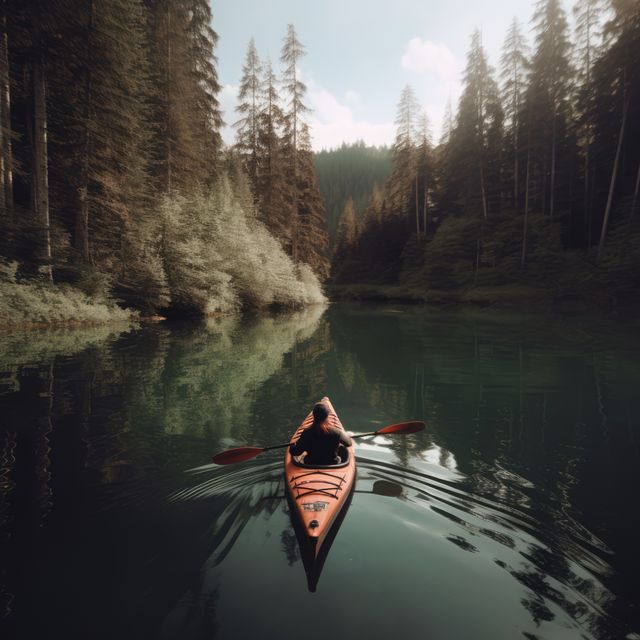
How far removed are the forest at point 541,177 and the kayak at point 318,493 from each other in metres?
25.5

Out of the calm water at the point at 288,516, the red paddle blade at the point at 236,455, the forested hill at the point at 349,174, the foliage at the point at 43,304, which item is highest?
the forested hill at the point at 349,174

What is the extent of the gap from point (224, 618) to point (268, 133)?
3457cm

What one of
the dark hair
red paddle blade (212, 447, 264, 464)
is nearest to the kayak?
the dark hair

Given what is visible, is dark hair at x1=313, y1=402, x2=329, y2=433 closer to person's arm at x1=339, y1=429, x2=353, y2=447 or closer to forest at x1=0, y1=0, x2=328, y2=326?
person's arm at x1=339, y1=429, x2=353, y2=447

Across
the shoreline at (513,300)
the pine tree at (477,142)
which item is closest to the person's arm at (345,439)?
the shoreline at (513,300)

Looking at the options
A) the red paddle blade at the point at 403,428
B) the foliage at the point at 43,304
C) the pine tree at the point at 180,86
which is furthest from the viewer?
the pine tree at the point at 180,86

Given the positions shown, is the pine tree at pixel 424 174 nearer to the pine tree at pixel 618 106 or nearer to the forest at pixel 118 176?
the pine tree at pixel 618 106

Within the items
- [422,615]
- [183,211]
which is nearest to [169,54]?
[183,211]

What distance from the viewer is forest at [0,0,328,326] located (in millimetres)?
14984

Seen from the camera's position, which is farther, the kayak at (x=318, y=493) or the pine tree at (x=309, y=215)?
the pine tree at (x=309, y=215)

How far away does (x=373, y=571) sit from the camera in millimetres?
3438

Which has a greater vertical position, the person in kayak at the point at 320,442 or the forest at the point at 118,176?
the forest at the point at 118,176

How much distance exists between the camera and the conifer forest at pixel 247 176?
53.1 feet

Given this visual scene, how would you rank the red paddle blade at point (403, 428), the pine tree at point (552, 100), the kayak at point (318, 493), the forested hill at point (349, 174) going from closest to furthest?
the kayak at point (318, 493), the red paddle blade at point (403, 428), the pine tree at point (552, 100), the forested hill at point (349, 174)
